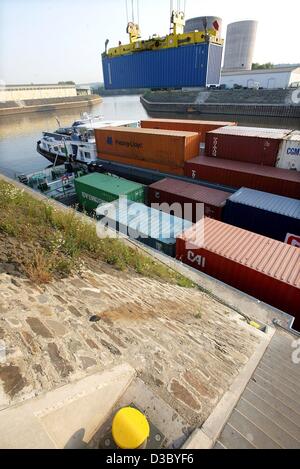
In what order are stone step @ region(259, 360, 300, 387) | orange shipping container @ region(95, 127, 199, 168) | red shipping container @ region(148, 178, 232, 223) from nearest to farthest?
1. stone step @ region(259, 360, 300, 387)
2. red shipping container @ region(148, 178, 232, 223)
3. orange shipping container @ region(95, 127, 199, 168)

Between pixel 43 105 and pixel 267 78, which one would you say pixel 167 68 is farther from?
pixel 43 105

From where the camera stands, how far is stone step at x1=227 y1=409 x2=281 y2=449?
4051 millimetres

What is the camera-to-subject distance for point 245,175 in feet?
58.0

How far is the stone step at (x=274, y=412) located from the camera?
4.43 metres

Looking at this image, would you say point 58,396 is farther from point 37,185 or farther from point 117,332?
point 37,185

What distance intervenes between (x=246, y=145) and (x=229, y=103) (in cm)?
5473

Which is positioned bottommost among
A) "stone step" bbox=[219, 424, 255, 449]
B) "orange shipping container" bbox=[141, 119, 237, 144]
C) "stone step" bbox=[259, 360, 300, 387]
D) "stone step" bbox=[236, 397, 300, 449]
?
"stone step" bbox=[259, 360, 300, 387]

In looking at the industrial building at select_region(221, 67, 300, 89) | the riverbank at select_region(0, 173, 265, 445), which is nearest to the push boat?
the riverbank at select_region(0, 173, 265, 445)

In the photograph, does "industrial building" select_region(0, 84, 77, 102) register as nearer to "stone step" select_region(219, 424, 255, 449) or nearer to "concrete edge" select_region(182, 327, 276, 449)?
"concrete edge" select_region(182, 327, 276, 449)

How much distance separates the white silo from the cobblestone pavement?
473 ft

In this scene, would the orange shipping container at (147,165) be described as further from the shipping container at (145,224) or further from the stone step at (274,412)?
the stone step at (274,412)

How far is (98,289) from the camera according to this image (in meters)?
7.15

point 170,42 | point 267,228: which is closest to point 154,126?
point 170,42
